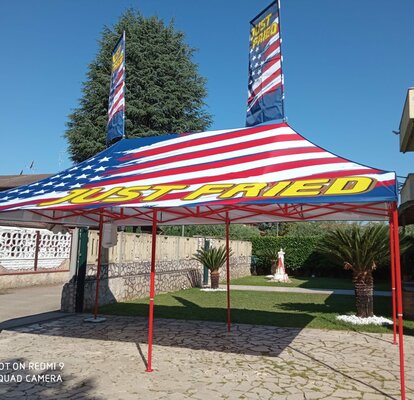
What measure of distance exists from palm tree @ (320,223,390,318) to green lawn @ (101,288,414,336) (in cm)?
85

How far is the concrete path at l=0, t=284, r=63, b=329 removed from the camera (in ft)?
29.5

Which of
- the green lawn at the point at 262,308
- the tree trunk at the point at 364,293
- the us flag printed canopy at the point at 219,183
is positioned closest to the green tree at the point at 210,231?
the green lawn at the point at 262,308

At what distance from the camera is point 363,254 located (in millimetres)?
9320

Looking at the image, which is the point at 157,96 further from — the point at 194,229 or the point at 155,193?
the point at 155,193

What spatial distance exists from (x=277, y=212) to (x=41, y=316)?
603 cm

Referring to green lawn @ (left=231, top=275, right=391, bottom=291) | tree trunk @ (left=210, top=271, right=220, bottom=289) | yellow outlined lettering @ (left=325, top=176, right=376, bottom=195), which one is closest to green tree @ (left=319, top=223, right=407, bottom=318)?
yellow outlined lettering @ (left=325, top=176, right=376, bottom=195)

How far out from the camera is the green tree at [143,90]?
24453 mm

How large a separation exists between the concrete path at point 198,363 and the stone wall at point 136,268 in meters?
2.53

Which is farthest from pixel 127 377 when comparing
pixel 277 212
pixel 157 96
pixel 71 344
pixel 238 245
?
pixel 157 96

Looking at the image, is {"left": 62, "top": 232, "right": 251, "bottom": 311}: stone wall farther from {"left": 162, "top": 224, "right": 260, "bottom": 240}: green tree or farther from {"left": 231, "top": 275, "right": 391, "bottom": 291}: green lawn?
{"left": 162, "top": 224, "right": 260, "bottom": 240}: green tree

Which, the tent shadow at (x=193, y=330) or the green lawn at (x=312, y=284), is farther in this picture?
the green lawn at (x=312, y=284)

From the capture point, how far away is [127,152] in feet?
26.2

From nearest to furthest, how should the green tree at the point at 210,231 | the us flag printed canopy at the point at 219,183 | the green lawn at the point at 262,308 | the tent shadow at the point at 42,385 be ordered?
the tent shadow at the point at 42,385 → the us flag printed canopy at the point at 219,183 → the green lawn at the point at 262,308 → the green tree at the point at 210,231

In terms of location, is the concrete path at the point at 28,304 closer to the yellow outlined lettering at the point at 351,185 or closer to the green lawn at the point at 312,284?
the yellow outlined lettering at the point at 351,185
